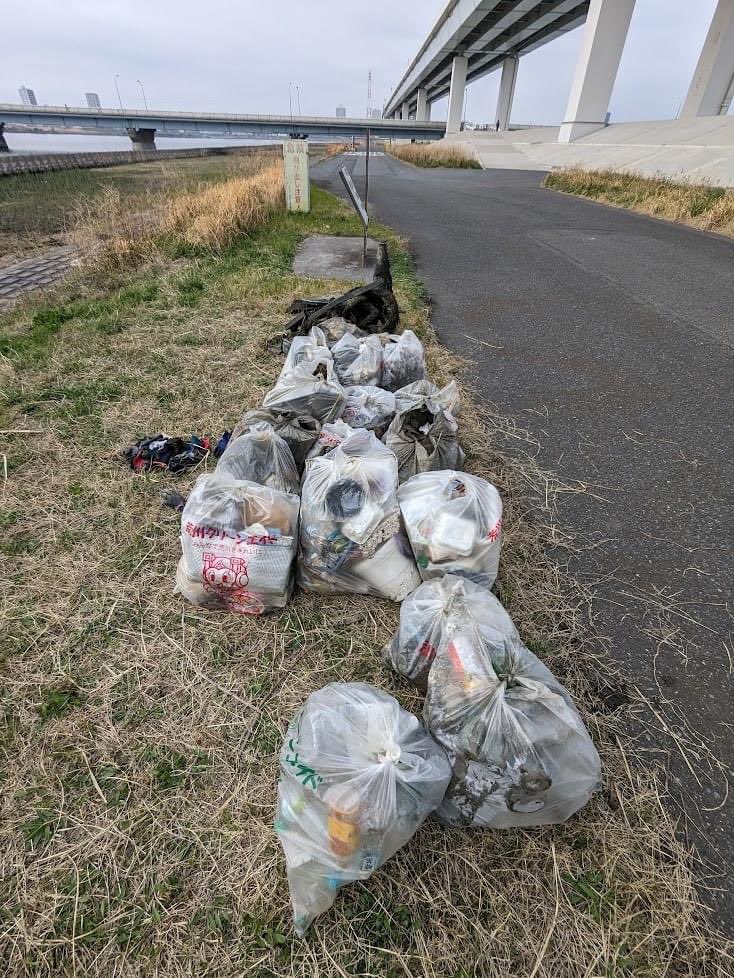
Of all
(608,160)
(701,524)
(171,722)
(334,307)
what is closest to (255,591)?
(171,722)

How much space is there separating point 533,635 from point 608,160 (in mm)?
18983

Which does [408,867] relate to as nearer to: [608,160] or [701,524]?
[701,524]

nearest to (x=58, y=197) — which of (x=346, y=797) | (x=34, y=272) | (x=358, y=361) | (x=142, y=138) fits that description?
(x=34, y=272)

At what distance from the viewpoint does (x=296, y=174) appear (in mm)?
8727

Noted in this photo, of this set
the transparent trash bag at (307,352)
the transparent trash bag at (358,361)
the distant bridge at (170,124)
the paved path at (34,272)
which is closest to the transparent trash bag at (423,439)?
the transparent trash bag at (358,361)

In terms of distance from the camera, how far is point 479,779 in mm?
1224

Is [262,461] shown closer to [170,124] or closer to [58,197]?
[58,197]

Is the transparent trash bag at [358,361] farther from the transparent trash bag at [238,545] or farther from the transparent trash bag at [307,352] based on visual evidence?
the transparent trash bag at [238,545]

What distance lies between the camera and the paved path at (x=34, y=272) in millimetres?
6152

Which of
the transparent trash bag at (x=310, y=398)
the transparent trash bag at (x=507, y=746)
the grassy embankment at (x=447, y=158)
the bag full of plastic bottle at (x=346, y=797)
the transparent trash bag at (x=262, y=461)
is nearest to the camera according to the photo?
the bag full of plastic bottle at (x=346, y=797)

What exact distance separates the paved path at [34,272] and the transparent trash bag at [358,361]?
484 centimetres

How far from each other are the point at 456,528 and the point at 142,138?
6286 centimetres

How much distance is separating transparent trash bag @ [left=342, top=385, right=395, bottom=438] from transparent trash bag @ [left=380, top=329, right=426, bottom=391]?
0.40 m

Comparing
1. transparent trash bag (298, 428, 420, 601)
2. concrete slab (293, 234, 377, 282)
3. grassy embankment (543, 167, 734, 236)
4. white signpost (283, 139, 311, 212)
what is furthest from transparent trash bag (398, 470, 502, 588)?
grassy embankment (543, 167, 734, 236)
